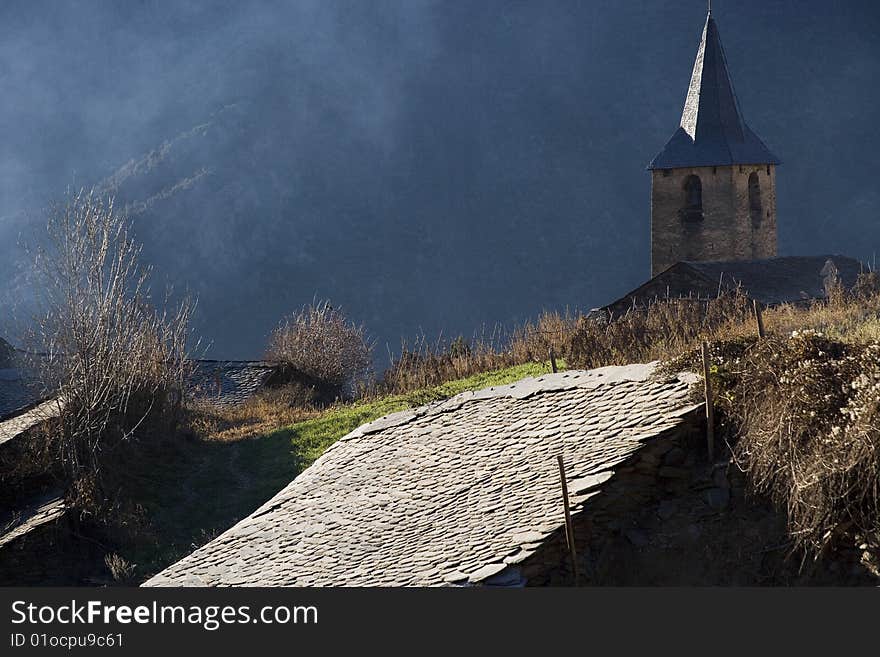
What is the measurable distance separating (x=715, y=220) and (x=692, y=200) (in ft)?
3.72

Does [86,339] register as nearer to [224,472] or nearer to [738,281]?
[224,472]

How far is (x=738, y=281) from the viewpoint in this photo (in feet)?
82.9

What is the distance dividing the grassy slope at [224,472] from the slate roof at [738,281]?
725 cm

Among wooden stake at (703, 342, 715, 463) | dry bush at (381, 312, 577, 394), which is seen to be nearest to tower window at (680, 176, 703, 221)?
dry bush at (381, 312, 577, 394)

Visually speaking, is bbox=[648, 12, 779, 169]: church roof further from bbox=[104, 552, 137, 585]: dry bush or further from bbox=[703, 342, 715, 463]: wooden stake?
bbox=[703, 342, 715, 463]: wooden stake

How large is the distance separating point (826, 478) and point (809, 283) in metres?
18.5

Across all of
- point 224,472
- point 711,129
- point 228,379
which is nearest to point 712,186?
point 711,129

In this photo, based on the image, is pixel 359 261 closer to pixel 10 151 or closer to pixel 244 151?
pixel 244 151

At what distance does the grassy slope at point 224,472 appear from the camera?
15.2 meters

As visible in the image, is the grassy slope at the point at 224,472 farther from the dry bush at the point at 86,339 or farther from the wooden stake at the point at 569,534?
the wooden stake at the point at 569,534

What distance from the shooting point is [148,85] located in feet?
304

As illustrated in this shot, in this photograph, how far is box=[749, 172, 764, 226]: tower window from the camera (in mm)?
37781

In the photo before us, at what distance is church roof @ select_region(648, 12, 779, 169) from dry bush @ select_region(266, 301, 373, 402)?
1332 cm

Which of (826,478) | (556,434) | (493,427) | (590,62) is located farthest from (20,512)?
(590,62)
